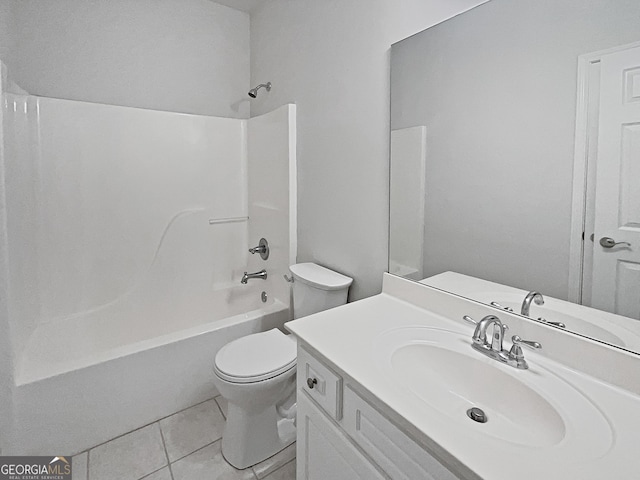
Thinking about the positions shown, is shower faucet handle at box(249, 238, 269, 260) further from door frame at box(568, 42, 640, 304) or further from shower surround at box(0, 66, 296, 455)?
door frame at box(568, 42, 640, 304)

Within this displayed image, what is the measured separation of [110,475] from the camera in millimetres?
1457

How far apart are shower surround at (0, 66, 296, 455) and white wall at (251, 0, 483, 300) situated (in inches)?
7.4

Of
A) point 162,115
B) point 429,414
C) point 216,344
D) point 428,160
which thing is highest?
point 162,115

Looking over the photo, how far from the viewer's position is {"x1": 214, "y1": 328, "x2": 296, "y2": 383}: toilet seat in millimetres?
1425

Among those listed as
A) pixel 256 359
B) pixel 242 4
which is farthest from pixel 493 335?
pixel 242 4

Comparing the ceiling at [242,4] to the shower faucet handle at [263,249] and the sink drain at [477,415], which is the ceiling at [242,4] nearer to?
the shower faucet handle at [263,249]

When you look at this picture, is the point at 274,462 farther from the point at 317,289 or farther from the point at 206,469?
the point at 317,289

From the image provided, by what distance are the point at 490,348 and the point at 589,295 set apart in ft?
1.01

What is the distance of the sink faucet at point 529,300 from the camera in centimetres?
101

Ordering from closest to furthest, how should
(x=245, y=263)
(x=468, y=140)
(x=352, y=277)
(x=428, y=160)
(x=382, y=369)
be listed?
(x=382, y=369)
(x=468, y=140)
(x=428, y=160)
(x=352, y=277)
(x=245, y=263)

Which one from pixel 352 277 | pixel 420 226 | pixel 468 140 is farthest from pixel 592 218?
pixel 352 277

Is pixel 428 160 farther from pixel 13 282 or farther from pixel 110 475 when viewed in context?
pixel 13 282

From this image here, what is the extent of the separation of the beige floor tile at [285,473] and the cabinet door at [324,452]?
40 centimetres

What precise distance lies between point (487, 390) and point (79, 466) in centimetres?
178
